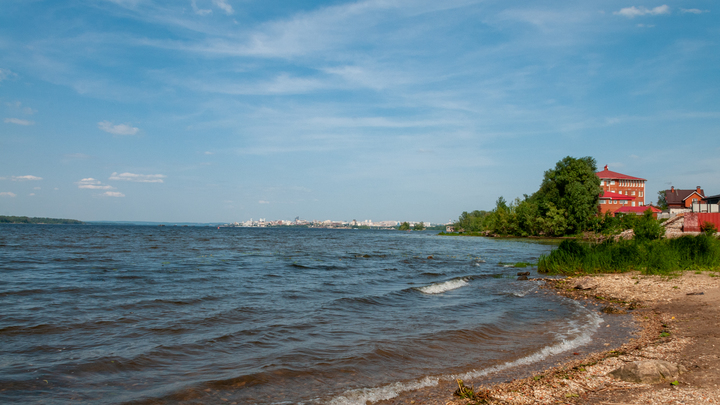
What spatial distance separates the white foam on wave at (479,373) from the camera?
22.1 ft

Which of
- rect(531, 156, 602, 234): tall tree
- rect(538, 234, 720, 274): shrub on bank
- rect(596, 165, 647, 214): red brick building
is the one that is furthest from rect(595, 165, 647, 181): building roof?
rect(538, 234, 720, 274): shrub on bank

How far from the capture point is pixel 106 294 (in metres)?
15.5

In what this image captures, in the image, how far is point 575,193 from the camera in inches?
3123

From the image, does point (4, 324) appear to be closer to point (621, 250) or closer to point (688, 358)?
point (688, 358)

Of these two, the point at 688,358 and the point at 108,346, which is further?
the point at 108,346

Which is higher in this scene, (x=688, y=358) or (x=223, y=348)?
(x=688, y=358)

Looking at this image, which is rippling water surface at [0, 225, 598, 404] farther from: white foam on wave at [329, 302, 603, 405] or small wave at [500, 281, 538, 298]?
small wave at [500, 281, 538, 298]

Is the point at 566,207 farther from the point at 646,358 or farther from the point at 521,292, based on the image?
the point at 646,358

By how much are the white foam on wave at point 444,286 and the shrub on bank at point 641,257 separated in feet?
20.3

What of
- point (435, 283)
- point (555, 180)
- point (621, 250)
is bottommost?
point (435, 283)

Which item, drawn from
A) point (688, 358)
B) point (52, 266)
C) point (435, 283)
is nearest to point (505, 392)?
point (688, 358)

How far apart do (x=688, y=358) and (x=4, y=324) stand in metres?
16.3

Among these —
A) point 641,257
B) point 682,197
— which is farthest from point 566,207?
point 641,257

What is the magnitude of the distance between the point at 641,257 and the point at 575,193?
66.0m
